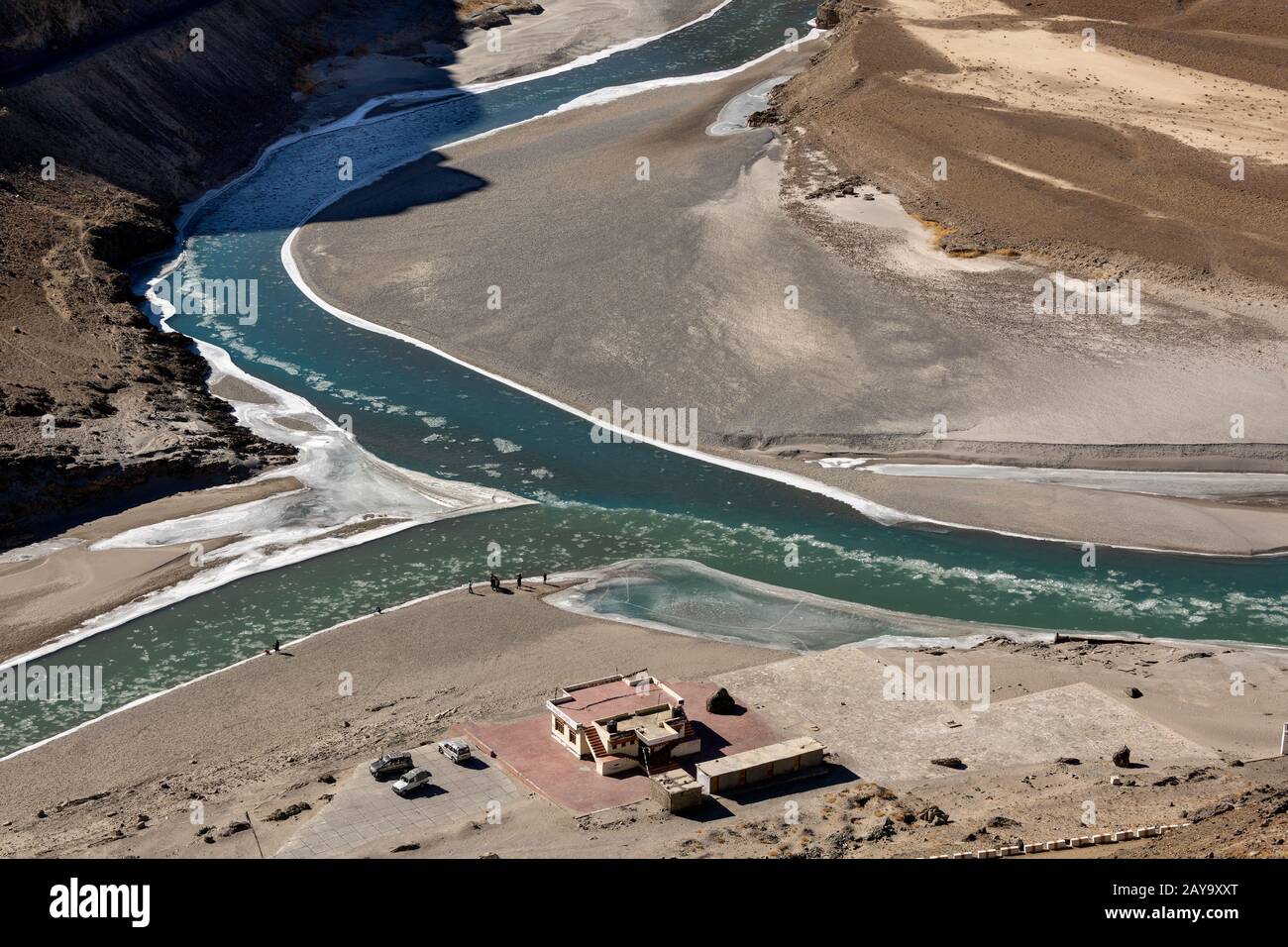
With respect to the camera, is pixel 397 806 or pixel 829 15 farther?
pixel 829 15

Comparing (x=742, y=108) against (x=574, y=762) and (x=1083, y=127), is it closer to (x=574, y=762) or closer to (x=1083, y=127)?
(x=1083, y=127)

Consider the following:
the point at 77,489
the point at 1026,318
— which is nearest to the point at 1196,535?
the point at 1026,318

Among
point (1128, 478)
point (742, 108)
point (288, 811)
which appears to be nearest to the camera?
point (288, 811)

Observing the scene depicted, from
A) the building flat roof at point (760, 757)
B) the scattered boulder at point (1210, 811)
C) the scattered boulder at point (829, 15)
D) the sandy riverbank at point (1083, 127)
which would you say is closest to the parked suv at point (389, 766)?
the building flat roof at point (760, 757)

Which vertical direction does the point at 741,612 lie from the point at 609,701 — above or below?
below

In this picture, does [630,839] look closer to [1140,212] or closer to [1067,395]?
[1067,395]

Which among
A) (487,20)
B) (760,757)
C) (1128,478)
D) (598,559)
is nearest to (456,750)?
(760,757)

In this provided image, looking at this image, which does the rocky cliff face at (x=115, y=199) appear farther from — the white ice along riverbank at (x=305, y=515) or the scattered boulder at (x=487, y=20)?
the white ice along riverbank at (x=305, y=515)
